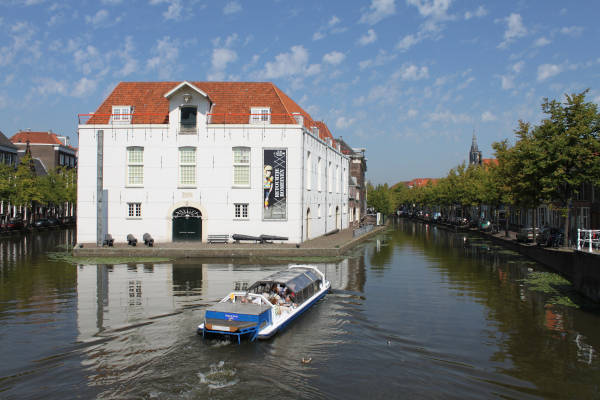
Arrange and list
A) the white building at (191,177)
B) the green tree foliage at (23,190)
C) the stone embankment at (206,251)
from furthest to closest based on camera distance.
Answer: the green tree foliage at (23,190), the white building at (191,177), the stone embankment at (206,251)

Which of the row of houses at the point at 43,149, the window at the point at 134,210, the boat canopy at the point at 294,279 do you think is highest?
the row of houses at the point at 43,149

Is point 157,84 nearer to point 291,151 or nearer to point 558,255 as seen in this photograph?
point 291,151

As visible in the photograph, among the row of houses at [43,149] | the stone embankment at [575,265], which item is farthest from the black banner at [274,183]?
the row of houses at [43,149]

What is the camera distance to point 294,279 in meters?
19.5

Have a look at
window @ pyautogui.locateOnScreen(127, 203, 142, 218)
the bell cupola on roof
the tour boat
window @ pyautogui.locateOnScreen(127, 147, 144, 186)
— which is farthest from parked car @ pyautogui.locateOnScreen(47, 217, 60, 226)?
the tour boat

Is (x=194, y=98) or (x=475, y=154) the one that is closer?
(x=194, y=98)

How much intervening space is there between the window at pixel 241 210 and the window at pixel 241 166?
1.84 m

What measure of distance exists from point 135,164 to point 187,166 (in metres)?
4.56

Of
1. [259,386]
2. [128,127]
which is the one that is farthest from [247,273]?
[128,127]

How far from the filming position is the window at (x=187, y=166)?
139 feet

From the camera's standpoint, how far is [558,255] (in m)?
29.1

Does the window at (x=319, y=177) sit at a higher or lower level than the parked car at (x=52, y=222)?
higher

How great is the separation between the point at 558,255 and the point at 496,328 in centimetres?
1503

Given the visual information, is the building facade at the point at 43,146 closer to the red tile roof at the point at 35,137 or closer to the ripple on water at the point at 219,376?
the red tile roof at the point at 35,137
